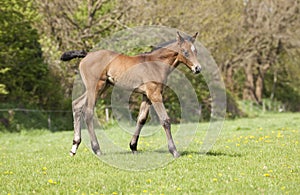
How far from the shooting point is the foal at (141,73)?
11047 millimetres

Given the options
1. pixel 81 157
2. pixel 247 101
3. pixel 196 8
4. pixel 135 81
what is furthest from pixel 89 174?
pixel 247 101

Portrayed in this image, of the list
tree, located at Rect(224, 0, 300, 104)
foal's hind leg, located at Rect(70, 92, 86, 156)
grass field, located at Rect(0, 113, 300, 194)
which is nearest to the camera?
grass field, located at Rect(0, 113, 300, 194)

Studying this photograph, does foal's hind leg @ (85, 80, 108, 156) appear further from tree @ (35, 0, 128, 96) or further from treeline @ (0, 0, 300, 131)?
tree @ (35, 0, 128, 96)

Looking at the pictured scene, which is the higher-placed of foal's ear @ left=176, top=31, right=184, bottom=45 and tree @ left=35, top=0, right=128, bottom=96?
foal's ear @ left=176, top=31, right=184, bottom=45

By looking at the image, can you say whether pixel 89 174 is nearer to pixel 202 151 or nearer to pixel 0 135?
pixel 202 151

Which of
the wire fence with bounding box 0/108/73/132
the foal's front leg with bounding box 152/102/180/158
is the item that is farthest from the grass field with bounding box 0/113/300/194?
the wire fence with bounding box 0/108/73/132

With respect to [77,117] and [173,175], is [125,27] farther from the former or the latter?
[173,175]

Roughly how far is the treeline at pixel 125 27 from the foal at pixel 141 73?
11872 mm

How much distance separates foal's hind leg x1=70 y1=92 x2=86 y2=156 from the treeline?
11322mm

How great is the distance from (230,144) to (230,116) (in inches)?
828

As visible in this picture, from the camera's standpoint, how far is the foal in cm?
1105

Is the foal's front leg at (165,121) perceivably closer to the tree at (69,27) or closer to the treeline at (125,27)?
the treeline at (125,27)

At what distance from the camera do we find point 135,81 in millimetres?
11312

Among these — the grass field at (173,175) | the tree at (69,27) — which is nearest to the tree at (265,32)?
the tree at (69,27)
